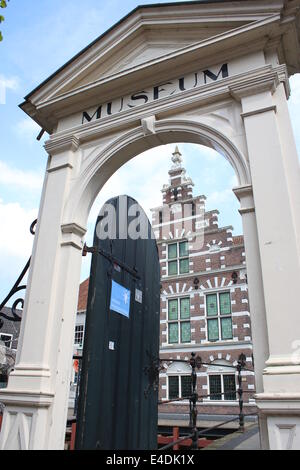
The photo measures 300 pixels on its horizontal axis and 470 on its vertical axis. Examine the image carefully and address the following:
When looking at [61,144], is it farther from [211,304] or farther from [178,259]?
[178,259]

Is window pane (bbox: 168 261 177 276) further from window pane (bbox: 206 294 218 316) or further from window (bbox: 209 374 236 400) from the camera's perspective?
window (bbox: 209 374 236 400)

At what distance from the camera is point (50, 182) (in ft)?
11.4

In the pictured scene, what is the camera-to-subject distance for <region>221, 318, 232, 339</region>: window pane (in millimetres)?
13484

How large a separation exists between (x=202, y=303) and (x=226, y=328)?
142cm

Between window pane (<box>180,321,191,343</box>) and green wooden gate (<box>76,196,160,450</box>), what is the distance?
11.0 meters

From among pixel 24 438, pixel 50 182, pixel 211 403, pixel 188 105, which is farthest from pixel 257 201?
pixel 211 403

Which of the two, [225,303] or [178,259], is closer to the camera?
[225,303]

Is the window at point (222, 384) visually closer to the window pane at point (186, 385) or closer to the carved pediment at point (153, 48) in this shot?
the window pane at point (186, 385)

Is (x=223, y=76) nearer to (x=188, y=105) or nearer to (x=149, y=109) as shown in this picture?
(x=188, y=105)

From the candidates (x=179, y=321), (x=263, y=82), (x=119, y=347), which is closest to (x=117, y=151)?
(x=263, y=82)

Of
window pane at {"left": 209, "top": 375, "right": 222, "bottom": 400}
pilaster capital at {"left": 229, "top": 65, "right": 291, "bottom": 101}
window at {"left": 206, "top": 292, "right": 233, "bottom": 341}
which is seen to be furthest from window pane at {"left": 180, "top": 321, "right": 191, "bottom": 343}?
pilaster capital at {"left": 229, "top": 65, "right": 291, "bottom": 101}

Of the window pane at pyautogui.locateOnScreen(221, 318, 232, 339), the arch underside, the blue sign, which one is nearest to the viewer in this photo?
the arch underside

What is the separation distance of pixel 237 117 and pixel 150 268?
194cm

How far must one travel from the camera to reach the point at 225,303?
549 inches
